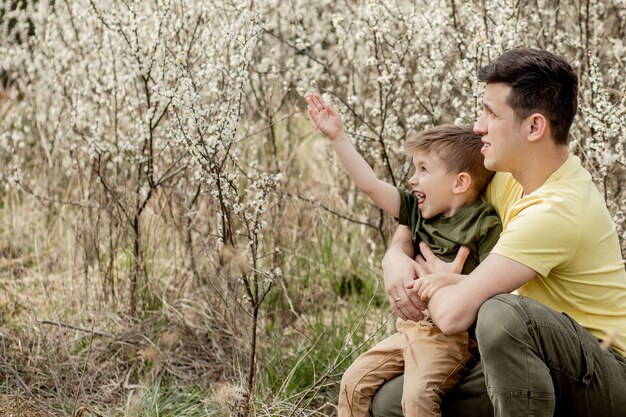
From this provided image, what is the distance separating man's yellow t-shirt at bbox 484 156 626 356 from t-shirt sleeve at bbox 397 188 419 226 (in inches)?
20.1

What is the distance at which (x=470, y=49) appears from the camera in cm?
387

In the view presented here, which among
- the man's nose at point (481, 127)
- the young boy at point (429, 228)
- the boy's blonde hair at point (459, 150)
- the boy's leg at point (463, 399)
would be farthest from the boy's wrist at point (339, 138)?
the boy's leg at point (463, 399)

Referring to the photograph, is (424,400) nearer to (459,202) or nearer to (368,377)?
(368,377)

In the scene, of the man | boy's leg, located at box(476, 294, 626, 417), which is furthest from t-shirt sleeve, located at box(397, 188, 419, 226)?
boy's leg, located at box(476, 294, 626, 417)

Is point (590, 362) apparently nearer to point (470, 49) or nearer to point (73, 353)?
point (470, 49)

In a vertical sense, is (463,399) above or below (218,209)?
below

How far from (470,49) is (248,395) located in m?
1.74

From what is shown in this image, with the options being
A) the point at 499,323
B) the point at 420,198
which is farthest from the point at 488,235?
the point at 499,323

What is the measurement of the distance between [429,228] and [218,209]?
1097 millimetres

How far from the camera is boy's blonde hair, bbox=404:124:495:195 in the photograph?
123 inches

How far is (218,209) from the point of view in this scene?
3885 mm

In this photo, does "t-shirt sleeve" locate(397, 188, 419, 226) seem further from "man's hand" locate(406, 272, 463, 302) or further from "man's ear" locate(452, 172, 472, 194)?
"man's hand" locate(406, 272, 463, 302)

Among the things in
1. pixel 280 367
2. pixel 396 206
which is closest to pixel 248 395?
pixel 280 367

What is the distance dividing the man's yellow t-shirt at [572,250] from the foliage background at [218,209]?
611 mm
